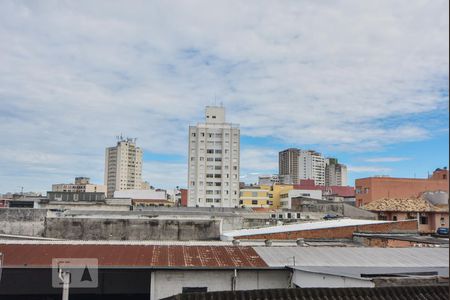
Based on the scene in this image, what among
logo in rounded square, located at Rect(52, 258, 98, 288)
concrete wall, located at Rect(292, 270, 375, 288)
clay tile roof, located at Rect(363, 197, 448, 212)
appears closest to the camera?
concrete wall, located at Rect(292, 270, 375, 288)

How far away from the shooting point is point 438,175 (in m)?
55.9

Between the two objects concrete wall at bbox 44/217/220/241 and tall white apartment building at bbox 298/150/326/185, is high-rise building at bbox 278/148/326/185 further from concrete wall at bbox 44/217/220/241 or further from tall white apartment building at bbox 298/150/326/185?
concrete wall at bbox 44/217/220/241

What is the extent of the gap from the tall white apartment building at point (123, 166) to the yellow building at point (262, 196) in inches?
3208

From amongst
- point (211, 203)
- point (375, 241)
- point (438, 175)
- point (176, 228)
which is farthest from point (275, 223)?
point (211, 203)

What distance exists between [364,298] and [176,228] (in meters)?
19.7

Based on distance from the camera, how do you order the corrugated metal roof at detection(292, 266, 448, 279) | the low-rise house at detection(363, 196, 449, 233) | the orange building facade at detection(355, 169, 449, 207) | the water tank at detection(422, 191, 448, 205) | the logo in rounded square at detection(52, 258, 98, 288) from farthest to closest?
1. the orange building facade at detection(355, 169, 449, 207)
2. the water tank at detection(422, 191, 448, 205)
3. the low-rise house at detection(363, 196, 449, 233)
4. the logo in rounded square at detection(52, 258, 98, 288)
5. the corrugated metal roof at detection(292, 266, 448, 279)

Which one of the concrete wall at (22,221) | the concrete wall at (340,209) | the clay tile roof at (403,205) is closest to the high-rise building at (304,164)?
the concrete wall at (340,209)

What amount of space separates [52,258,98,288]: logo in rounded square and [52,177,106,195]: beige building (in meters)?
101

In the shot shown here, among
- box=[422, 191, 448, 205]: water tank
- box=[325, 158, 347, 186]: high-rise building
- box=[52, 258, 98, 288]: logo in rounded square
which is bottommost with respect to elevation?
box=[52, 258, 98, 288]: logo in rounded square

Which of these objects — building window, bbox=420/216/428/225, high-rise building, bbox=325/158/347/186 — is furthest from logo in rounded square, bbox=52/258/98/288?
Answer: high-rise building, bbox=325/158/347/186

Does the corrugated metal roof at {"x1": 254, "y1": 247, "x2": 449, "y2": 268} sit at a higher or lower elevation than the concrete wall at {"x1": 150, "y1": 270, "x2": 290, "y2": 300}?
higher

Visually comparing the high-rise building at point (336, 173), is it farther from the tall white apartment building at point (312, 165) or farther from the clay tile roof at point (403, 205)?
the clay tile roof at point (403, 205)

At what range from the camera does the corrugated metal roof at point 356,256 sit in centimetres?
1349

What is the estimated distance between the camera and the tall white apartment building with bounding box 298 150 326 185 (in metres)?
166
